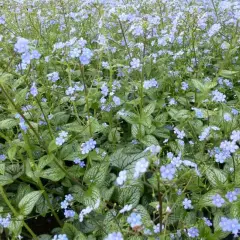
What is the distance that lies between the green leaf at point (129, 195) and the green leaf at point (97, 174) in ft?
0.46

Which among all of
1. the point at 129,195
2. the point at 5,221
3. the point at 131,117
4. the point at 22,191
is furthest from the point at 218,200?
the point at 22,191

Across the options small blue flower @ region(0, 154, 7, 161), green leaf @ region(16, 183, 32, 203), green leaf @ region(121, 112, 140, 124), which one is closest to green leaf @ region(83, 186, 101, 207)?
green leaf @ region(16, 183, 32, 203)

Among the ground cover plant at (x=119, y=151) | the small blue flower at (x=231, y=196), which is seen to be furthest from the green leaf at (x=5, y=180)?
the small blue flower at (x=231, y=196)

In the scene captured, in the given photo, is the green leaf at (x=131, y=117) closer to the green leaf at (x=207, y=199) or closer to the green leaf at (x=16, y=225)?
the green leaf at (x=207, y=199)

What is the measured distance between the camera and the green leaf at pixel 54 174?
83.9 inches

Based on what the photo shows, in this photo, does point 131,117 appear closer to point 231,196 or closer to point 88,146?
point 88,146

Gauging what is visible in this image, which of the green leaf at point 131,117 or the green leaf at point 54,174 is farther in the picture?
the green leaf at point 131,117

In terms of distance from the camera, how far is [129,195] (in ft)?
6.94

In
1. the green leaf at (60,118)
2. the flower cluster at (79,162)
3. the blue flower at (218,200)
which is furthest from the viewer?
the green leaf at (60,118)

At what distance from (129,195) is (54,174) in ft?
1.52

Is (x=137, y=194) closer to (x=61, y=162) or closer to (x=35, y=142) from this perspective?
(x=61, y=162)

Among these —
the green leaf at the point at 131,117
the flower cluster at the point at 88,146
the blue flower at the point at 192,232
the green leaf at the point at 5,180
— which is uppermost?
the flower cluster at the point at 88,146

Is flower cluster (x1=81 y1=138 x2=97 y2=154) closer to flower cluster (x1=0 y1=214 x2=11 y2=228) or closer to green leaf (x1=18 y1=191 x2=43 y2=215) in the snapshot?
green leaf (x1=18 y1=191 x2=43 y2=215)

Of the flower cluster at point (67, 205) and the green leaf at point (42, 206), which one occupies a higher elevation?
the flower cluster at point (67, 205)
